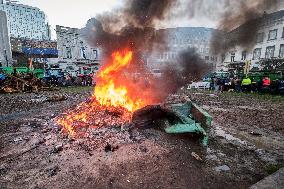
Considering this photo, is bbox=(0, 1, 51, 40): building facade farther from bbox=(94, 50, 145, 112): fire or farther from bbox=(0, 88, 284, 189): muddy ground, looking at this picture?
bbox=(0, 88, 284, 189): muddy ground

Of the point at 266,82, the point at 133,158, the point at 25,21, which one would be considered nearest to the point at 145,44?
the point at 133,158

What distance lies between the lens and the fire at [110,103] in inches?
278

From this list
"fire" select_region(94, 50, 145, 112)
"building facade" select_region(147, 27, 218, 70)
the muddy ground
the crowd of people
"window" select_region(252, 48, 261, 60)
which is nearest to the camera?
the muddy ground

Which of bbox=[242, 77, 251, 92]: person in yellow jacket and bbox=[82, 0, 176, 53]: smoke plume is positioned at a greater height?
bbox=[82, 0, 176, 53]: smoke plume

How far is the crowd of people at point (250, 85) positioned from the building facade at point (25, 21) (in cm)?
5172

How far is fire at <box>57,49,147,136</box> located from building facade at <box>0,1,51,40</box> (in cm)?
5528

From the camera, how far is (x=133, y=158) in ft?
14.9

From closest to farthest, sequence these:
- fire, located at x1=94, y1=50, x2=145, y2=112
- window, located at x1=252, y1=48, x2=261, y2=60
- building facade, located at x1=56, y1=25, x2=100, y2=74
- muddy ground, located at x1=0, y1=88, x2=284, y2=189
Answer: muddy ground, located at x1=0, y1=88, x2=284, y2=189, fire, located at x1=94, y1=50, x2=145, y2=112, building facade, located at x1=56, y1=25, x2=100, y2=74, window, located at x1=252, y1=48, x2=261, y2=60

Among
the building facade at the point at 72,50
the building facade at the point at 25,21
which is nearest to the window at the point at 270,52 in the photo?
the building facade at the point at 72,50

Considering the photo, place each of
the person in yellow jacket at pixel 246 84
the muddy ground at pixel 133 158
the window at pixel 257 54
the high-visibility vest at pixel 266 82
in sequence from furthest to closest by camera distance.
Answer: the window at pixel 257 54 < the person in yellow jacket at pixel 246 84 < the high-visibility vest at pixel 266 82 < the muddy ground at pixel 133 158

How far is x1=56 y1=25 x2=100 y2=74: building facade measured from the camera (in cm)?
3262

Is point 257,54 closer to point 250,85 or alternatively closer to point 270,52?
point 270,52

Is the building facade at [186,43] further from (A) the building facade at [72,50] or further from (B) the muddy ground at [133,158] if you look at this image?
(A) the building facade at [72,50]

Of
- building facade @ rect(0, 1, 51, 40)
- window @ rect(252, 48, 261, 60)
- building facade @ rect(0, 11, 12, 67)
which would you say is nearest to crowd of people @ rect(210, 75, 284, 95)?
window @ rect(252, 48, 261, 60)
